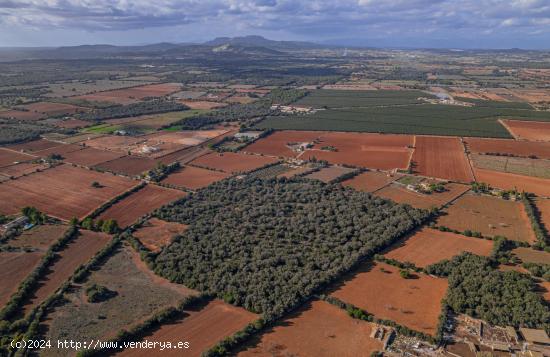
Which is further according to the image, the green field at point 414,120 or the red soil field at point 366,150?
the green field at point 414,120

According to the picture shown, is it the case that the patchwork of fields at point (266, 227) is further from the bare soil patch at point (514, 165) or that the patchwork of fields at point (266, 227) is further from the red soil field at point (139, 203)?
the bare soil patch at point (514, 165)

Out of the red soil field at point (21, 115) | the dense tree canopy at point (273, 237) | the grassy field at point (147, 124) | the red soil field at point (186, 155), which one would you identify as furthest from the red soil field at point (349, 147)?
the red soil field at point (21, 115)

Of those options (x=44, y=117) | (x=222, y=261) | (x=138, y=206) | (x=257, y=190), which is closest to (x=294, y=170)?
(x=257, y=190)

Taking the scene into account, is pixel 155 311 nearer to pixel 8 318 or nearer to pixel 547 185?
pixel 8 318

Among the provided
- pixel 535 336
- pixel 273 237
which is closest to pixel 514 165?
pixel 273 237

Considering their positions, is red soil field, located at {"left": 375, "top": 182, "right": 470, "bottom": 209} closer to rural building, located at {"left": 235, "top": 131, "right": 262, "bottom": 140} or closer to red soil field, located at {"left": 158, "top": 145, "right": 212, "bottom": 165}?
red soil field, located at {"left": 158, "top": 145, "right": 212, "bottom": 165}
